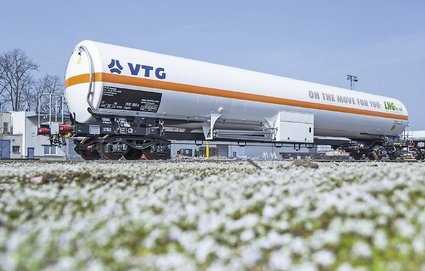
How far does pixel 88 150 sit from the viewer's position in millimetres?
16484

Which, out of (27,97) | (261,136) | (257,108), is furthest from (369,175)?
(27,97)

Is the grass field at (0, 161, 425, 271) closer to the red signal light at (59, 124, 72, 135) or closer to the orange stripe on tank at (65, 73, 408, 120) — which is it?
the orange stripe on tank at (65, 73, 408, 120)

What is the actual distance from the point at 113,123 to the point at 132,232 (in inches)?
490

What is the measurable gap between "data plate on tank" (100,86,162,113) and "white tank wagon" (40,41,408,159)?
31mm

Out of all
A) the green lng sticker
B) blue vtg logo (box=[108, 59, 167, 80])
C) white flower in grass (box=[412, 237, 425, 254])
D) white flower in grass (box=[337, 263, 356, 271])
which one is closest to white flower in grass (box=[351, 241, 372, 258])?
white flower in grass (box=[337, 263, 356, 271])

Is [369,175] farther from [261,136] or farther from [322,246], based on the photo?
[261,136]

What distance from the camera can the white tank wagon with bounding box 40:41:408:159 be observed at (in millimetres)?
14867

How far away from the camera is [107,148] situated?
15.5 m

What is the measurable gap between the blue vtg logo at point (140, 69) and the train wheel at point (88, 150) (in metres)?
3.08

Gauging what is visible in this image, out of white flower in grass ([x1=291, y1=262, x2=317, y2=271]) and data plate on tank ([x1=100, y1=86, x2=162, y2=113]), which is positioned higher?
data plate on tank ([x1=100, y1=86, x2=162, y2=113])

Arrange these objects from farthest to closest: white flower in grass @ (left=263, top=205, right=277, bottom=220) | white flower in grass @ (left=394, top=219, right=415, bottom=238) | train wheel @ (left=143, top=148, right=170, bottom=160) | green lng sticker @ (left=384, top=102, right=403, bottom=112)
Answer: green lng sticker @ (left=384, top=102, right=403, bottom=112)
train wheel @ (left=143, top=148, right=170, bottom=160)
white flower in grass @ (left=263, top=205, right=277, bottom=220)
white flower in grass @ (left=394, top=219, right=415, bottom=238)

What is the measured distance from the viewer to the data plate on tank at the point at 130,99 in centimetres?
1473

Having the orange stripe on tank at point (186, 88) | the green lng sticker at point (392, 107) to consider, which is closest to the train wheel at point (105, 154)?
the orange stripe on tank at point (186, 88)

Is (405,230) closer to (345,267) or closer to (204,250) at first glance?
(345,267)
